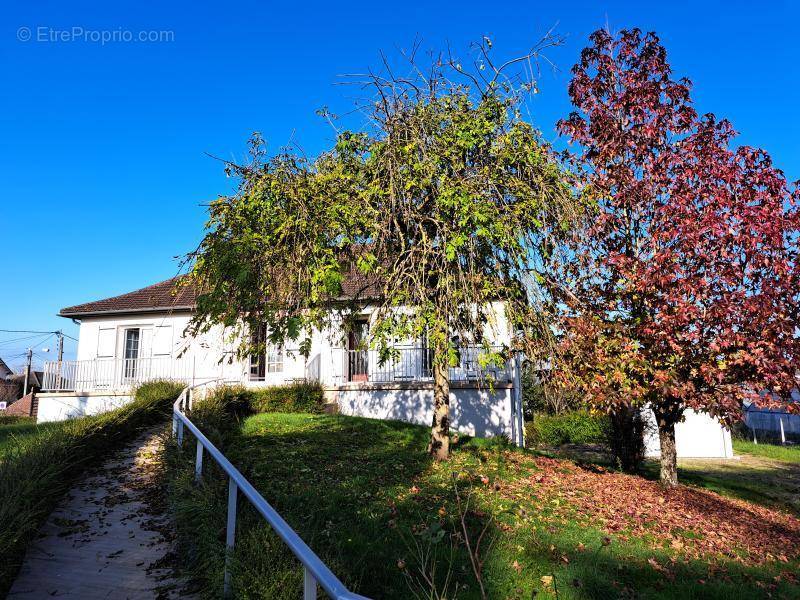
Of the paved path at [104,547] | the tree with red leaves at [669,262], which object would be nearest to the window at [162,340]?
the paved path at [104,547]

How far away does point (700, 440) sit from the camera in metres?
20.3

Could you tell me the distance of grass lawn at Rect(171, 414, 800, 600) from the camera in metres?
4.97

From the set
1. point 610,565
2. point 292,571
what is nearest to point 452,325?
point 610,565

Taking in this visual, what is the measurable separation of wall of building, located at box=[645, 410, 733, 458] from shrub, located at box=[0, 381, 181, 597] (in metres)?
17.0

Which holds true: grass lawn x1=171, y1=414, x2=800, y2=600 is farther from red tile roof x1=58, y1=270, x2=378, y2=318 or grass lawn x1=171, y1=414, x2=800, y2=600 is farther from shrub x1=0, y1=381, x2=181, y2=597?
red tile roof x1=58, y1=270, x2=378, y2=318

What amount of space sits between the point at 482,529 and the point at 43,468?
18.5 ft

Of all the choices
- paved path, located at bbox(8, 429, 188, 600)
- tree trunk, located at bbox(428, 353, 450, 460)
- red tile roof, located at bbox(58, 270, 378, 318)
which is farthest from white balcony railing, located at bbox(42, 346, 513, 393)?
paved path, located at bbox(8, 429, 188, 600)

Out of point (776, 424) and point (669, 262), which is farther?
point (776, 424)

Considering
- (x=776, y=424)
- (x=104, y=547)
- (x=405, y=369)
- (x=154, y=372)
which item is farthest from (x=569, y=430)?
(x=104, y=547)

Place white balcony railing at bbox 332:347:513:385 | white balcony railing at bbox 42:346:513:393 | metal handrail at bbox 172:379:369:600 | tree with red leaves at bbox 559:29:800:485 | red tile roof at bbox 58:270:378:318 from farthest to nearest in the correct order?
red tile roof at bbox 58:270:378:318 < white balcony railing at bbox 42:346:513:393 < white balcony railing at bbox 332:347:513:385 < tree with red leaves at bbox 559:29:800:485 < metal handrail at bbox 172:379:369:600

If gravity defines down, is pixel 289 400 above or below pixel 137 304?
below

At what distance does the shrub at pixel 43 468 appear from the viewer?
5.28 metres

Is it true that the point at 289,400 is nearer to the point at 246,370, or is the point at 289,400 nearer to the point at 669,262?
the point at 246,370

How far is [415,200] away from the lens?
10492 mm
